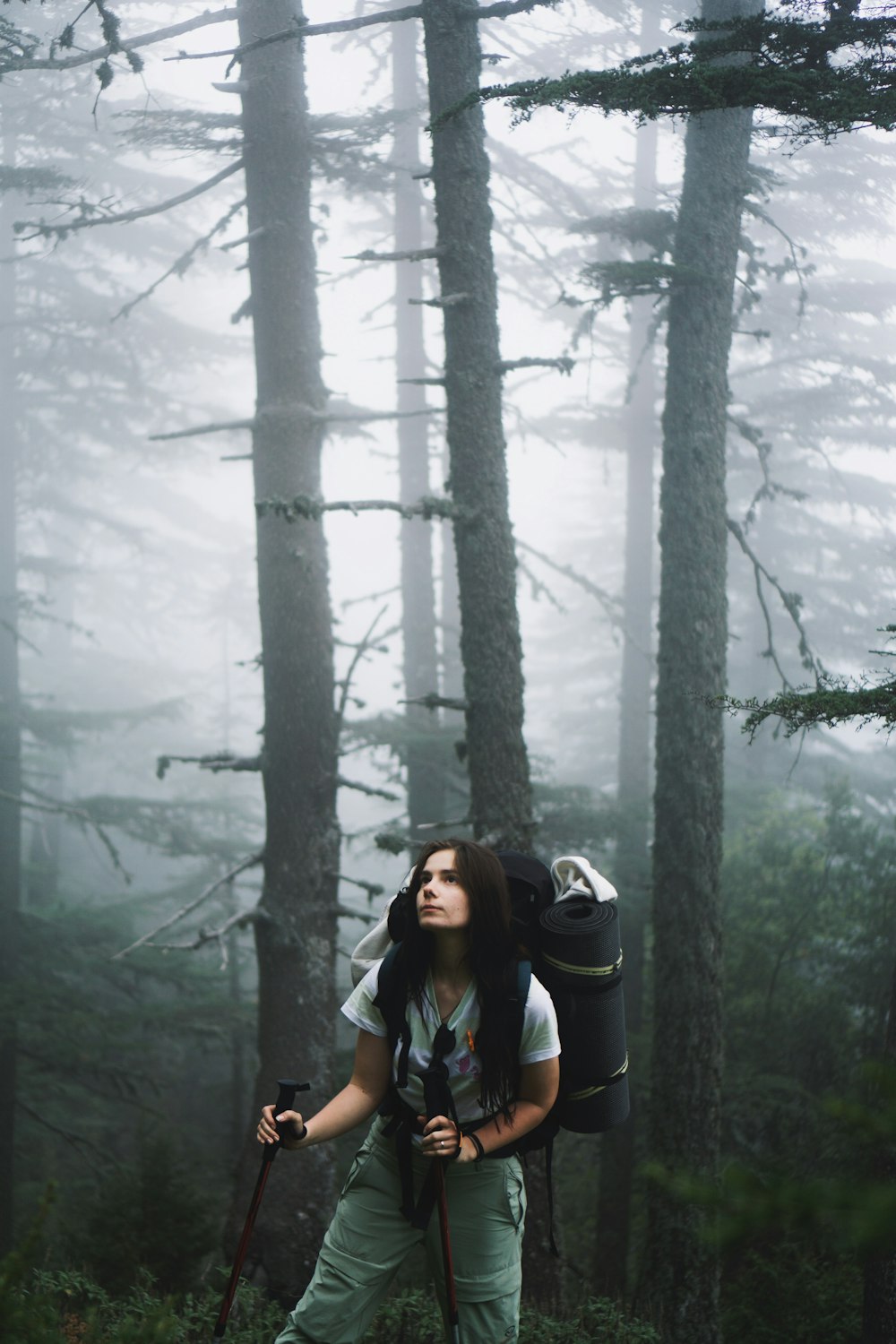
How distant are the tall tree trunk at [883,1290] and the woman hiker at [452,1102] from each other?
2848 mm

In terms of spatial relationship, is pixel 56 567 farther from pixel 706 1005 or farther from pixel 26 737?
pixel 706 1005


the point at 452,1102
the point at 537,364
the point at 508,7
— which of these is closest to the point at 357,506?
the point at 537,364

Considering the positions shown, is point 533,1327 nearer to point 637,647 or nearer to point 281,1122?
point 281,1122

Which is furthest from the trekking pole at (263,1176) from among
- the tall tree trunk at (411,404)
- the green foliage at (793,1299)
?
the tall tree trunk at (411,404)

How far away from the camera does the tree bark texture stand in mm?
7238

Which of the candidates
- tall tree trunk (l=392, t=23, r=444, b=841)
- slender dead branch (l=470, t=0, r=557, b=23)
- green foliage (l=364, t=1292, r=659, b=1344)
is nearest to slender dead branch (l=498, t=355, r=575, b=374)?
slender dead branch (l=470, t=0, r=557, b=23)

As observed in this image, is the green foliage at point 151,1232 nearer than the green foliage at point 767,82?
No

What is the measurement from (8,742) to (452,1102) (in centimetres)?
1609

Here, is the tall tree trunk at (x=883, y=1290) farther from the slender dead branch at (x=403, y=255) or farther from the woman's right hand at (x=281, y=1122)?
the slender dead branch at (x=403, y=255)

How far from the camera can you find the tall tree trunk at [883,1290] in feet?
17.1

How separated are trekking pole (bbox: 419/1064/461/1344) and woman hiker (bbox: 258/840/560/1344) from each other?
67 millimetres

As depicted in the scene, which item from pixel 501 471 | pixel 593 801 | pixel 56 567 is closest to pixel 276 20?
pixel 501 471

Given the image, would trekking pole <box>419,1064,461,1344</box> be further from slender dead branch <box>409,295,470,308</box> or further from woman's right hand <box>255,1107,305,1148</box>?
slender dead branch <box>409,295,470,308</box>

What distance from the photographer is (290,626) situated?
27.7ft
